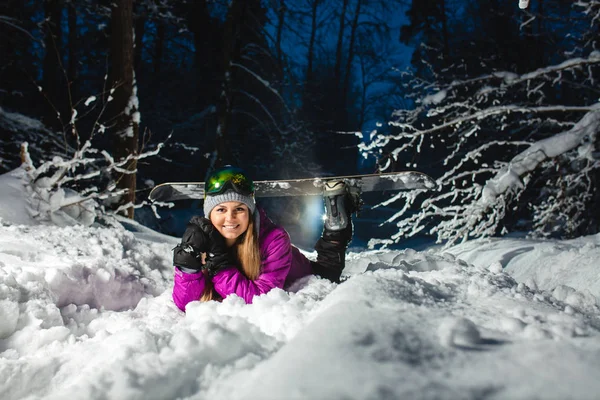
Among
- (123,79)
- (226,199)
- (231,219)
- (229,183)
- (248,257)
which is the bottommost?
(248,257)

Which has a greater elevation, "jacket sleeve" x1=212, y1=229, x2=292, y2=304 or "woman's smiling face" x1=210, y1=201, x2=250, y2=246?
"woman's smiling face" x1=210, y1=201, x2=250, y2=246

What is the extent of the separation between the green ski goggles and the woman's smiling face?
103 millimetres

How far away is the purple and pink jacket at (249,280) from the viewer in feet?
7.82

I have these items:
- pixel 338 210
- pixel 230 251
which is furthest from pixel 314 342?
pixel 338 210

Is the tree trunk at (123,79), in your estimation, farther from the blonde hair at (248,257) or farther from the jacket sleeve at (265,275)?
the jacket sleeve at (265,275)

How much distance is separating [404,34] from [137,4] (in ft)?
44.5

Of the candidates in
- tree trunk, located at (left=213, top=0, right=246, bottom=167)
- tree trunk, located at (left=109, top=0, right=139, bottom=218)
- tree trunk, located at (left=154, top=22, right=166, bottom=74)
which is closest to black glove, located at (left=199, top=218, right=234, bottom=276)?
tree trunk, located at (left=109, top=0, right=139, bottom=218)

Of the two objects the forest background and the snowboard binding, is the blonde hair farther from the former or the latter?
the forest background

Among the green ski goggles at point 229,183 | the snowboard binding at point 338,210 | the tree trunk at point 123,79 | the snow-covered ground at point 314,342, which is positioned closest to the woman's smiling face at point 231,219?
the green ski goggles at point 229,183

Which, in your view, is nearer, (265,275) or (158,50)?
(265,275)

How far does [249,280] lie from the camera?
2508 millimetres

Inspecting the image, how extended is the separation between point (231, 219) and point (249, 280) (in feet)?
1.48

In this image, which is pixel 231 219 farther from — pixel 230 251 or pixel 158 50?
pixel 158 50

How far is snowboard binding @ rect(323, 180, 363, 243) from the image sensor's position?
3168 millimetres
